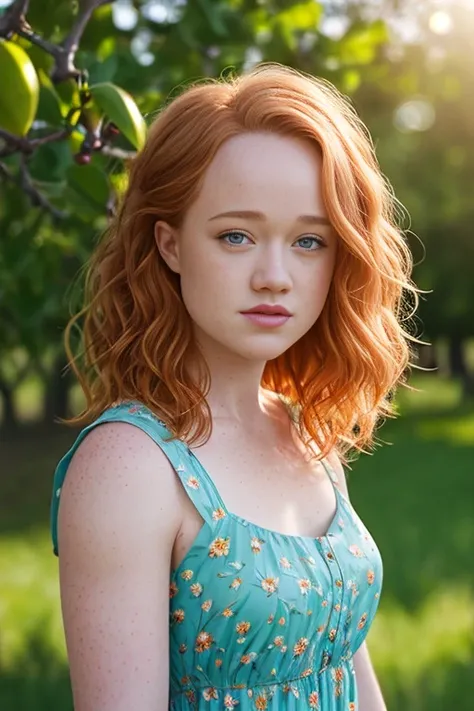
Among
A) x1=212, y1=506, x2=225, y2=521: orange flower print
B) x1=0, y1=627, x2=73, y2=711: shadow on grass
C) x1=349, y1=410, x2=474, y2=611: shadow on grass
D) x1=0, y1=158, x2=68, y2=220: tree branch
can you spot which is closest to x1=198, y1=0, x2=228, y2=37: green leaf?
x1=0, y1=158, x2=68, y2=220: tree branch

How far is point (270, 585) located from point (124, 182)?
36.4 inches

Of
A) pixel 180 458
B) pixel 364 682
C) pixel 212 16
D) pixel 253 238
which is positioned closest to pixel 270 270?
pixel 253 238

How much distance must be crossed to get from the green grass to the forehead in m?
0.94

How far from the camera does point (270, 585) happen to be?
5.70 feet

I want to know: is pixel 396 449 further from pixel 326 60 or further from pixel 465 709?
pixel 326 60

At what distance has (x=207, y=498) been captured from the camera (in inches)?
68.5

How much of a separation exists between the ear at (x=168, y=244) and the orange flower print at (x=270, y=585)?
0.52 metres

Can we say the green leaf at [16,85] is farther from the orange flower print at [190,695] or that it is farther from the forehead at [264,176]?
the orange flower print at [190,695]

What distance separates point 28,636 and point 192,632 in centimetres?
524

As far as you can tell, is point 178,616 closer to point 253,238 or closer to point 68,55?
point 253,238

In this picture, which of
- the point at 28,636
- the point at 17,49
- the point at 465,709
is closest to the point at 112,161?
the point at 17,49

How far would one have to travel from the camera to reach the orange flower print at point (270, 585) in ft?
5.69

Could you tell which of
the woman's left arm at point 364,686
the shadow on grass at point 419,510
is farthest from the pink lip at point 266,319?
the shadow on grass at point 419,510

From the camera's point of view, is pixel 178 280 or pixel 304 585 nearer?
pixel 304 585
